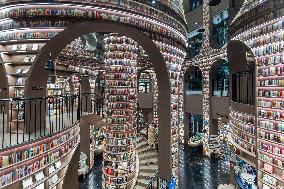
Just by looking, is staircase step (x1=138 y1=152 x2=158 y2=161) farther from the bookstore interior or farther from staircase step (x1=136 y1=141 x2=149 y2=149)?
staircase step (x1=136 y1=141 x2=149 y2=149)

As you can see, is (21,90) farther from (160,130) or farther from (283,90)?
(283,90)

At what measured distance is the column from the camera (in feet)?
28.7

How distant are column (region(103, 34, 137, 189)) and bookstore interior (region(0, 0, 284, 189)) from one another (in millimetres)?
35

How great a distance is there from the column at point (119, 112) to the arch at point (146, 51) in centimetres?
153

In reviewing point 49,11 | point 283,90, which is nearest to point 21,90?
point 49,11

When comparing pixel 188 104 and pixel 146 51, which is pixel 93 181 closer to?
pixel 146 51

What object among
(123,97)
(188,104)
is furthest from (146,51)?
(188,104)

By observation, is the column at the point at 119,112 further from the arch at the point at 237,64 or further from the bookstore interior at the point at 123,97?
the arch at the point at 237,64

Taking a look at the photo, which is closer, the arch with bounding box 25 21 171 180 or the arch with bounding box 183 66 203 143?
the arch with bounding box 25 21 171 180

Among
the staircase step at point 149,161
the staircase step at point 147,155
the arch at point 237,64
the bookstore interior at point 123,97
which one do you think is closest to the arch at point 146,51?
the bookstore interior at point 123,97

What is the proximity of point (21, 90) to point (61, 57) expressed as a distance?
20.0 feet

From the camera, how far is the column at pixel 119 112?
8.73m

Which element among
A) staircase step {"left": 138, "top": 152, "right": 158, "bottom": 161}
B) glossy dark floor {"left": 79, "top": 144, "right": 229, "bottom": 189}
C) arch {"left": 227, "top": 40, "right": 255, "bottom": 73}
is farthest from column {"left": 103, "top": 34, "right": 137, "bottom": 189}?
arch {"left": 227, "top": 40, "right": 255, "bottom": 73}

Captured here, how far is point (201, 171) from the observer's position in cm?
1287
